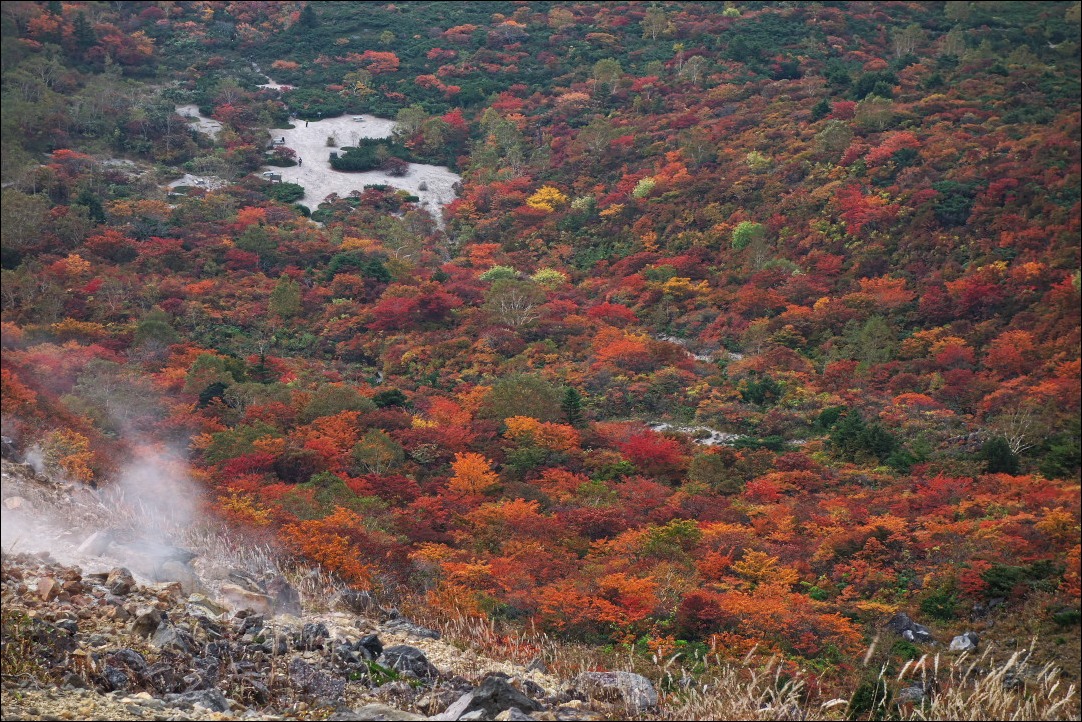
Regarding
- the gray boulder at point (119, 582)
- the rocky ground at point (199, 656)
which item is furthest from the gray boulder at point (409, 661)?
the gray boulder at point (119, 582)

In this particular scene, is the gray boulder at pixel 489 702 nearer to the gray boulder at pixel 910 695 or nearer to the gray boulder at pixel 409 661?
the gray boulder at pixel 409 661

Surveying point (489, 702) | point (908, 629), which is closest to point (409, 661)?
point (489, 702)

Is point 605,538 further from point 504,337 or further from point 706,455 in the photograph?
point 504,337

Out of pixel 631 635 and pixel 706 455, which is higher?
pixel 631 635

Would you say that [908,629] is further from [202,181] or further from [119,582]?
[202,181]

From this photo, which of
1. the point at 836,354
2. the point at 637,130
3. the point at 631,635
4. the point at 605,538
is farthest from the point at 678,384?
the point at 637,130

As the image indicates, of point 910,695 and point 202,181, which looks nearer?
point 910,695
